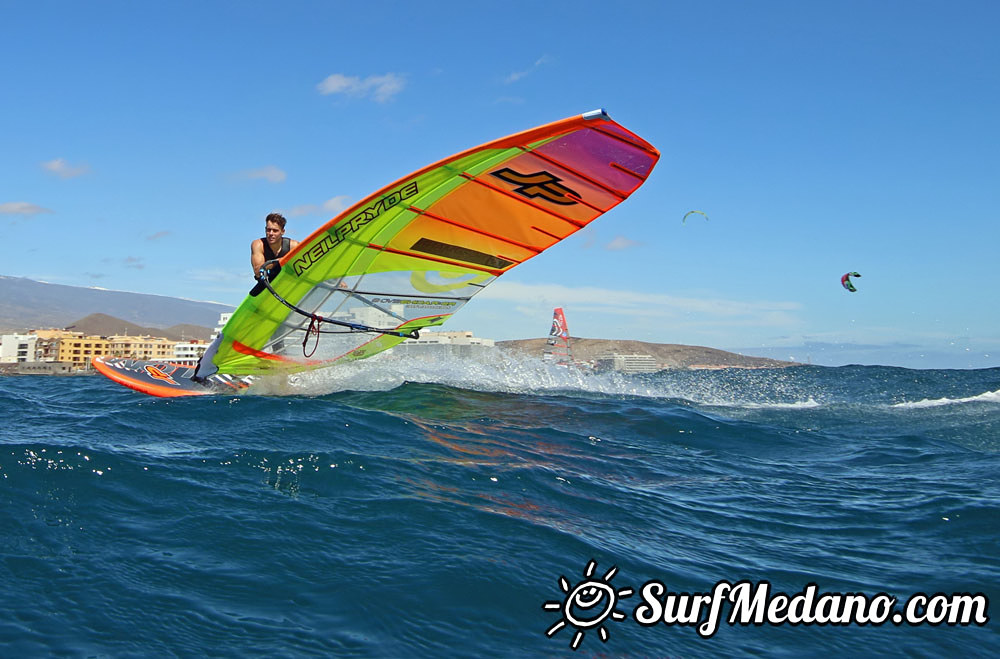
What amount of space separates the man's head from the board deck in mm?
2328

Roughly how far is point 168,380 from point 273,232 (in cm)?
323

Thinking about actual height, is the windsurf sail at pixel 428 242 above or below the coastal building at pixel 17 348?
above

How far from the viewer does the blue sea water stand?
2.40 metres

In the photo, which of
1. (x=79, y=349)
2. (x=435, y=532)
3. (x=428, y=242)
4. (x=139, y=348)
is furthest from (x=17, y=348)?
(x=435, y=532)

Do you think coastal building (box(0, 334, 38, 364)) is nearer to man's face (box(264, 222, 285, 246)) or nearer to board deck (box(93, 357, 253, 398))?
board deck (box(93, 357, 253, 398))

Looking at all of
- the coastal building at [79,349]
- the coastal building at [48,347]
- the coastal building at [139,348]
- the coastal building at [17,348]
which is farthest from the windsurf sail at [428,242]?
the coastal building at [17,348]

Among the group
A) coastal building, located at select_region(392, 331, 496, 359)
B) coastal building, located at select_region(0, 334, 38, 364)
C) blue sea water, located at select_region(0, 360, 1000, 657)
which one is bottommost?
coastal building, located at select_region(0, 334, 38, 364)

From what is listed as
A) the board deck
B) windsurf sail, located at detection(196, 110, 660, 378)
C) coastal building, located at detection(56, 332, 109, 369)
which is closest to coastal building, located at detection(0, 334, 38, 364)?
coastal building, located at detection(56, 332, 109, 369)

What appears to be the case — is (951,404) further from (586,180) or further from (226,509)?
(226,509)

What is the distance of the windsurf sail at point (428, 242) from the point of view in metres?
6.38

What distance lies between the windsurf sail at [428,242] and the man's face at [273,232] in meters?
0.68

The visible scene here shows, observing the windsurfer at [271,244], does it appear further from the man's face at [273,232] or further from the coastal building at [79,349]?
the coastal building at [79,349]

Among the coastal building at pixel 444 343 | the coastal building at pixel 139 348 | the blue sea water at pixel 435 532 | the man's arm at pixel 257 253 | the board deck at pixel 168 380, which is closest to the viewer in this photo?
the blue sea water at pixel 435 532

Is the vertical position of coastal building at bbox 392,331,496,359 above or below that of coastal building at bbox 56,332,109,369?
above
